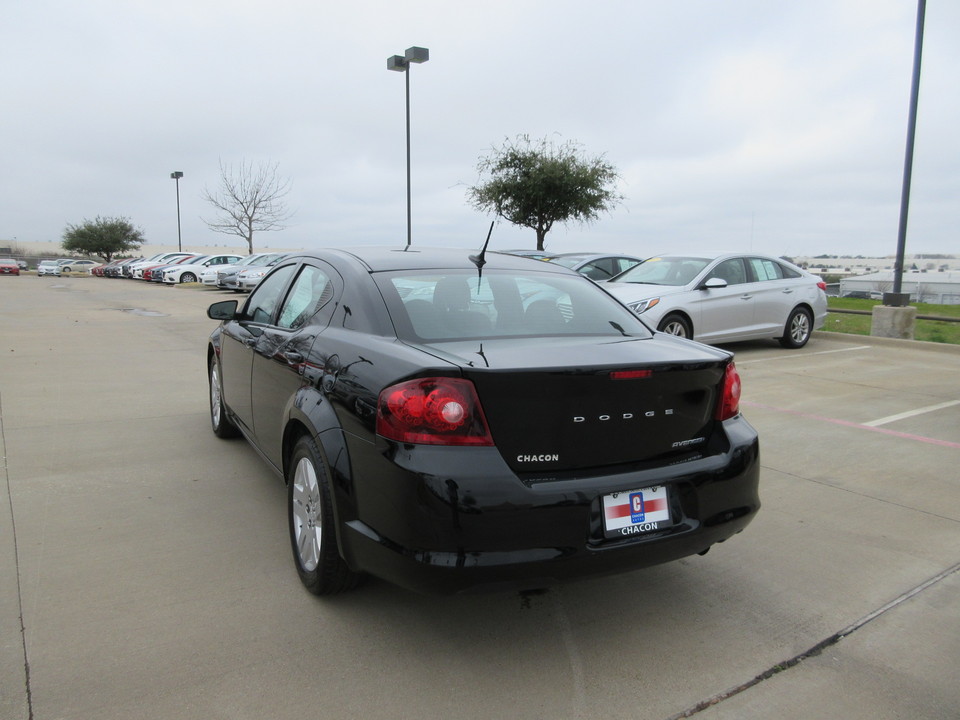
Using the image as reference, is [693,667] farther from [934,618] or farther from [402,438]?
[402,438]

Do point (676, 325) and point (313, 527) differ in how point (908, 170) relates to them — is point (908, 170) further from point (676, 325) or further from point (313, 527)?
point (313, 527)

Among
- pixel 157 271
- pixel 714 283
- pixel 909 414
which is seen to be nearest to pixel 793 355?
pixel 714 283

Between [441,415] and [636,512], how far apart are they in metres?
0.83

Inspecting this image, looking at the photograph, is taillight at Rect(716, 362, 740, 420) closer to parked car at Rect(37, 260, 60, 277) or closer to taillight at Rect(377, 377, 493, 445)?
taillight at Rect(377, 377, 493, 445)

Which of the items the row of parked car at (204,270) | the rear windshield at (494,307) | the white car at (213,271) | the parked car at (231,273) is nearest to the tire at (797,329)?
the rear windshield at (494,307)

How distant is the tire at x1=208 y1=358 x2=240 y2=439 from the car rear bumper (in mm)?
3142

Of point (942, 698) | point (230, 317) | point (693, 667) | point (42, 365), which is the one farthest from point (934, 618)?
point (42, 365)

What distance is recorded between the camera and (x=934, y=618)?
10.0ft

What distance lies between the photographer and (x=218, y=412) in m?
5.65

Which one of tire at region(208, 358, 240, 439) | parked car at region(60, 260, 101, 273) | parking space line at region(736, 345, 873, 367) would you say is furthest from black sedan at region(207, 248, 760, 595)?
parked car at region(60, 260, 101, 273)

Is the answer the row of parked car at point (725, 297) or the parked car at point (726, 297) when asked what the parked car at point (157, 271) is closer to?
the row of parked car at point (725, 297)

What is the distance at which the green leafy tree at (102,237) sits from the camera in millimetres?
70562

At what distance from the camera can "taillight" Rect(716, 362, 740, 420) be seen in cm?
307

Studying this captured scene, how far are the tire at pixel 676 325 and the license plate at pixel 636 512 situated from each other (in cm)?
718
